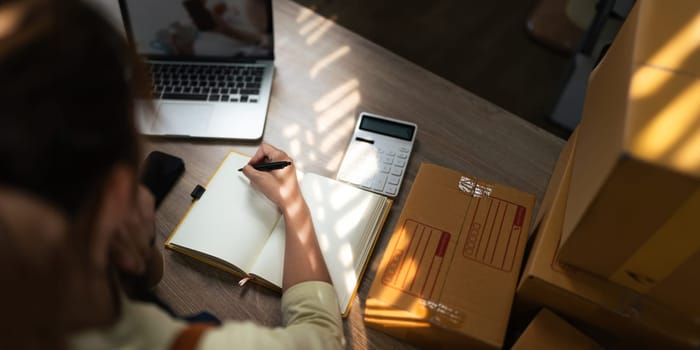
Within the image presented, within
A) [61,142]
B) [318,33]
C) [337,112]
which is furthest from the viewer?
[318,33]

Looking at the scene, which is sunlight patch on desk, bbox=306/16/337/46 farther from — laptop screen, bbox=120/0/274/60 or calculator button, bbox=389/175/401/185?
calculator button, bbox=389/175/401/185

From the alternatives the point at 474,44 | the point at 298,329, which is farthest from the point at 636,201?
the point at 474,44

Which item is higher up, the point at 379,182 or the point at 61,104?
the point at 61,104

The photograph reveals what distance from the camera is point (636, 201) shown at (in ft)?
2.07

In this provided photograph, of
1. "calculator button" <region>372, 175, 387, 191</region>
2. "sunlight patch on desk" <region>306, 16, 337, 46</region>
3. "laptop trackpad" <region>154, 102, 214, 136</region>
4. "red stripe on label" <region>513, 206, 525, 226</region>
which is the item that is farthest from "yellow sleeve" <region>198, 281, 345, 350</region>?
"sunlight patch on desk" <region>306, 16, 337, 46</region>

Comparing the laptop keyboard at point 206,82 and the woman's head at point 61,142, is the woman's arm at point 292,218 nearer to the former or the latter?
the laptop keyboard at point 206,82

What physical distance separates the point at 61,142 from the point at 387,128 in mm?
767

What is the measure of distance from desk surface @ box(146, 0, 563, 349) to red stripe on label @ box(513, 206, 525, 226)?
0.14 m

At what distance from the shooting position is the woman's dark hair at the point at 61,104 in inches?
17.5

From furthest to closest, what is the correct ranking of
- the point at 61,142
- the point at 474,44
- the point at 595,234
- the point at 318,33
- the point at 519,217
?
the point at 474,44 < the point at 318,33 < the point at 519,217 < the point at 595,234 < the point at 61,142

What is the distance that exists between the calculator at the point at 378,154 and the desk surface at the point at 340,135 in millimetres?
24

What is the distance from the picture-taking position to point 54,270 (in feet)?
1.58

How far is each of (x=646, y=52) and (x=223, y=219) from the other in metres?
0.75

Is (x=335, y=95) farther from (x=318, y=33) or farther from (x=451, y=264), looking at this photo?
(x=451, y=264)
